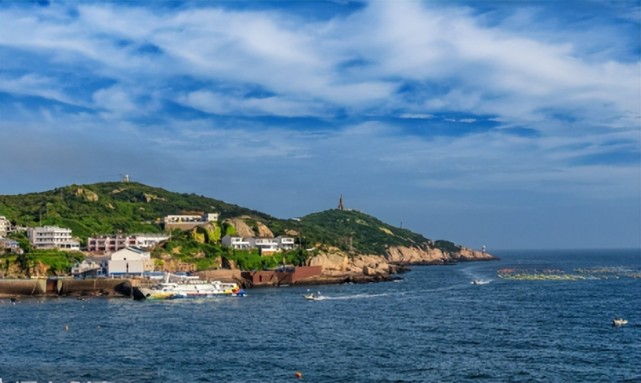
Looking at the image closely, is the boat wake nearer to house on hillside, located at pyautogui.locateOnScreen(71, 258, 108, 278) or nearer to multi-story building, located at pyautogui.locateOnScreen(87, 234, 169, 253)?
house on hillside, located at pyautogui.locateOnScreen(71, 258, 108, 278)

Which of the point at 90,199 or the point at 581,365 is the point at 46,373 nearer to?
the point at 581,365

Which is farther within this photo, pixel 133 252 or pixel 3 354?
pixel 133 252

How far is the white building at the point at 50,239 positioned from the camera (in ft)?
463

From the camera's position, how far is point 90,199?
19525 centimetres

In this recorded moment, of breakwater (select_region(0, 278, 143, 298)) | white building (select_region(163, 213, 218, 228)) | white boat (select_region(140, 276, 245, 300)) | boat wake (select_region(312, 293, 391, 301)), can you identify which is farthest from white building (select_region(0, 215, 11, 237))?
boat wake (select_region(312, 293, 391, 301))

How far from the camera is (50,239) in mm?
141625

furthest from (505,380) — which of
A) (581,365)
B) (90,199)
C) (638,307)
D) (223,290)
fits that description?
(90,199)

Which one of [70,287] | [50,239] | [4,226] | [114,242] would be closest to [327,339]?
[70,287]

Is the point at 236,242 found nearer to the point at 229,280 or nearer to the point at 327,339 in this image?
the point at 229,280

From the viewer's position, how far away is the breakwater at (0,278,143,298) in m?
111

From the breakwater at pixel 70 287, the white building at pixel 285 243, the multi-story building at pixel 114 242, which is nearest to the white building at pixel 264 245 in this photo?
the white building at pixel 285 243

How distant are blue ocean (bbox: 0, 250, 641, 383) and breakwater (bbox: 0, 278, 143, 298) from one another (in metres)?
8.52

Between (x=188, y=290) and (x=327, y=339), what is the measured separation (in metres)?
50.5

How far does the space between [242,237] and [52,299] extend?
202 ft
